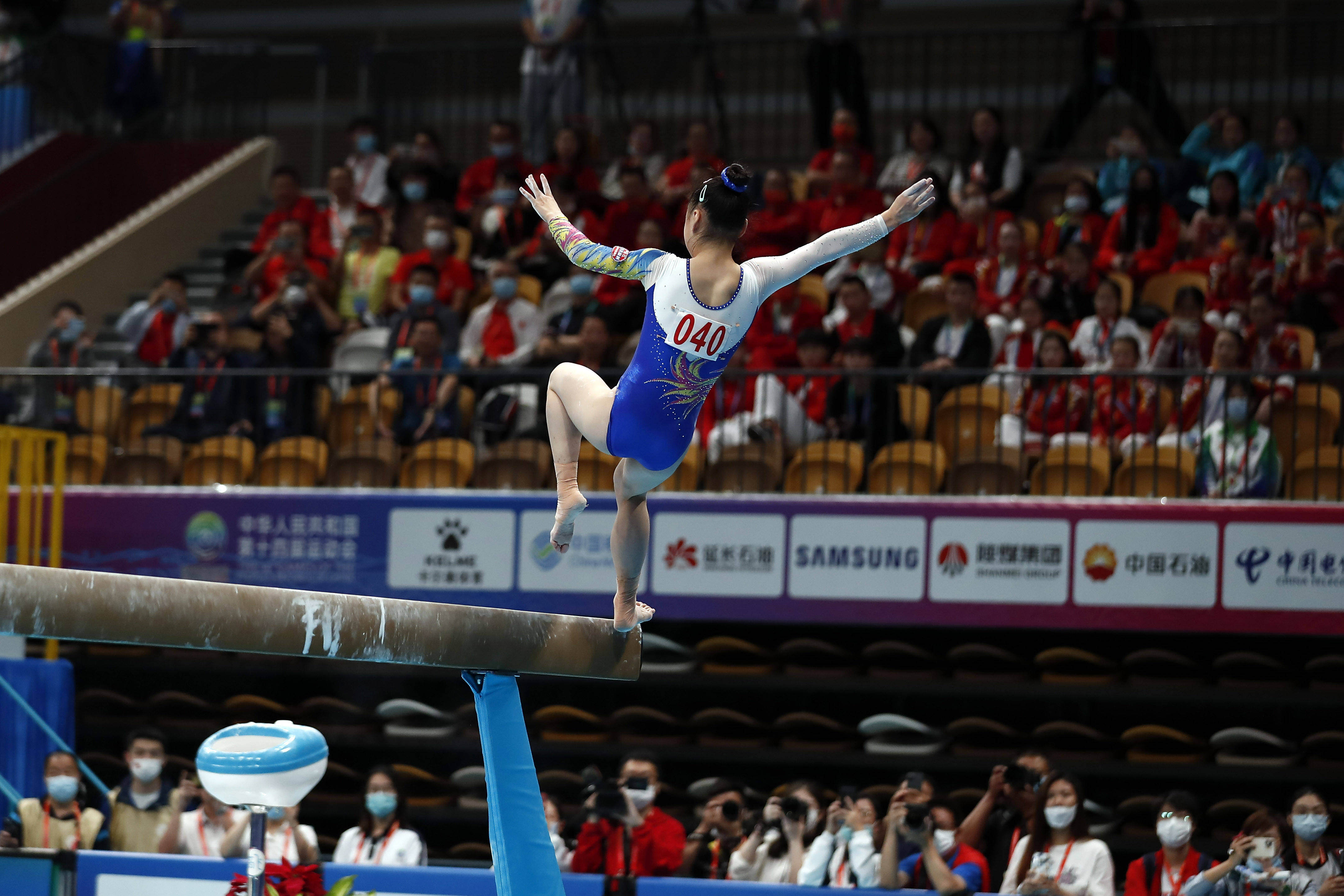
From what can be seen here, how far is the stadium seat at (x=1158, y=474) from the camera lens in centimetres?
868

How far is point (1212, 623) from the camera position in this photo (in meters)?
8.31

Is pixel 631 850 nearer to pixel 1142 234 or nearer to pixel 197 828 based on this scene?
pixel 197 828

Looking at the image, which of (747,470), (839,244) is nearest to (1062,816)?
(747,470)

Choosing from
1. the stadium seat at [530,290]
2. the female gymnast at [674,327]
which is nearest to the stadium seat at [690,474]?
the stadium seat at [530,290]

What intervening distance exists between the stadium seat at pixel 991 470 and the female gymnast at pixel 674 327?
468 cm

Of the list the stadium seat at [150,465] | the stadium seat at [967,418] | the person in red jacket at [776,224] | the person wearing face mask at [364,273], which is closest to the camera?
the stadium seat at [967,418]

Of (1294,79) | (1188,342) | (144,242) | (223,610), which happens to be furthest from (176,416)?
(1294,79)

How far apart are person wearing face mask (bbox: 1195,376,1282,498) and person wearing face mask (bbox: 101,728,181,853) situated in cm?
581

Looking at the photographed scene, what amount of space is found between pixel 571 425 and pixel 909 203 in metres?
1.13

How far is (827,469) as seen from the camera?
9.09 m

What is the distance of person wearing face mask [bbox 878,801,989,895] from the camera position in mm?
6828

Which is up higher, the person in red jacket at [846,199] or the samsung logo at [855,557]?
the person in red jacket at [846,199]

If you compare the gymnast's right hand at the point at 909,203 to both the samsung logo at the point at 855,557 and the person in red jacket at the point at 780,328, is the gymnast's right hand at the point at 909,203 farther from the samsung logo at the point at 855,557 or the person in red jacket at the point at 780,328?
the person in red jacket at the point at 780,328

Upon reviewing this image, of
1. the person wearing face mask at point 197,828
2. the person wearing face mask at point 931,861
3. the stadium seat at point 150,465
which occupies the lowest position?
the person wearing face mask at point 197,828
